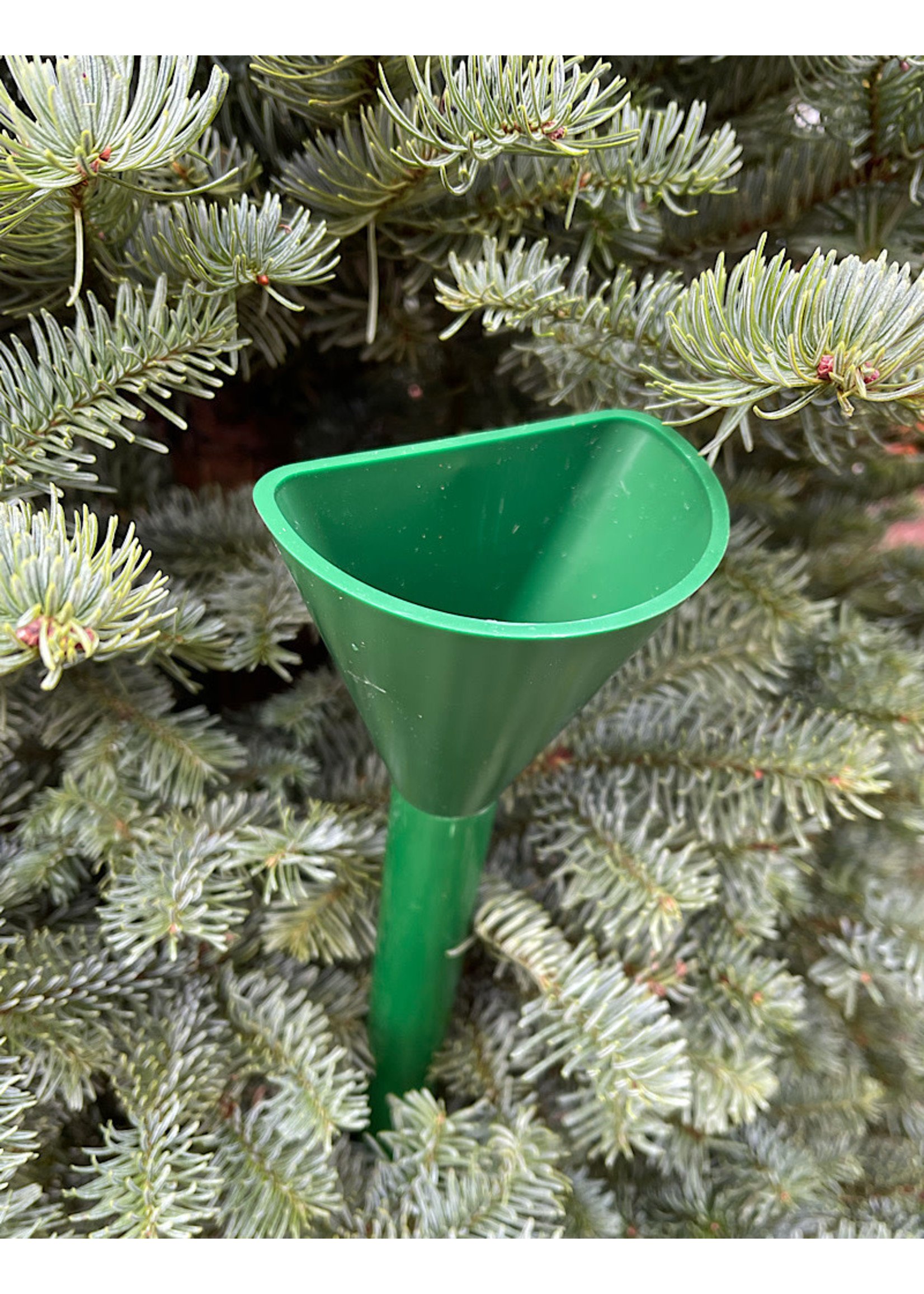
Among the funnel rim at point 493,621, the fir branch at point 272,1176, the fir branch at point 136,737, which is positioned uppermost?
the funnel rim at point 493,621

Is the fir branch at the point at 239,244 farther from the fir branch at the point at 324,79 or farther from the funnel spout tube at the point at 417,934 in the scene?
the funnel spout tube at the point at 417,934

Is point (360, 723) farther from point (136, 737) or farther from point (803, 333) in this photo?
point (803, 333)

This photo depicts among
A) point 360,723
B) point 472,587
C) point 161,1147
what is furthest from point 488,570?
point 161,1147

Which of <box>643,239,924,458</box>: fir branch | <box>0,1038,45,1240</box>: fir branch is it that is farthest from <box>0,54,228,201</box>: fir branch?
<box>0,1038,45,1240</box>: fir branch

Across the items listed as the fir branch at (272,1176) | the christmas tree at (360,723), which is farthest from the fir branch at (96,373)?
the fir branch at (272,1176)

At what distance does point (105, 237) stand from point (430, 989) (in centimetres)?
30

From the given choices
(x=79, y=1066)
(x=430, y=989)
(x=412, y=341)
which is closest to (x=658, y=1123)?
(x=430, y=989)

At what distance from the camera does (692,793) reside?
37cm

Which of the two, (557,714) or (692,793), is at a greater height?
(557,714)

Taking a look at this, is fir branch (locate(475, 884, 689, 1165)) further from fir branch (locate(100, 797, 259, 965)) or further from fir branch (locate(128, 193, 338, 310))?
fir branch (locate(128, 193, 338, 310))

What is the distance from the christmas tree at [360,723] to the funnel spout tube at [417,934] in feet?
0.05

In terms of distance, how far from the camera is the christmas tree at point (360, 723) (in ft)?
0.79

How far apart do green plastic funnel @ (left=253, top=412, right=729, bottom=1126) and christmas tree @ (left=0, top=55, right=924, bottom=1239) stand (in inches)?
1.1

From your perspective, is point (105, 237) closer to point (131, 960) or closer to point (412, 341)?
point (412, 341)
